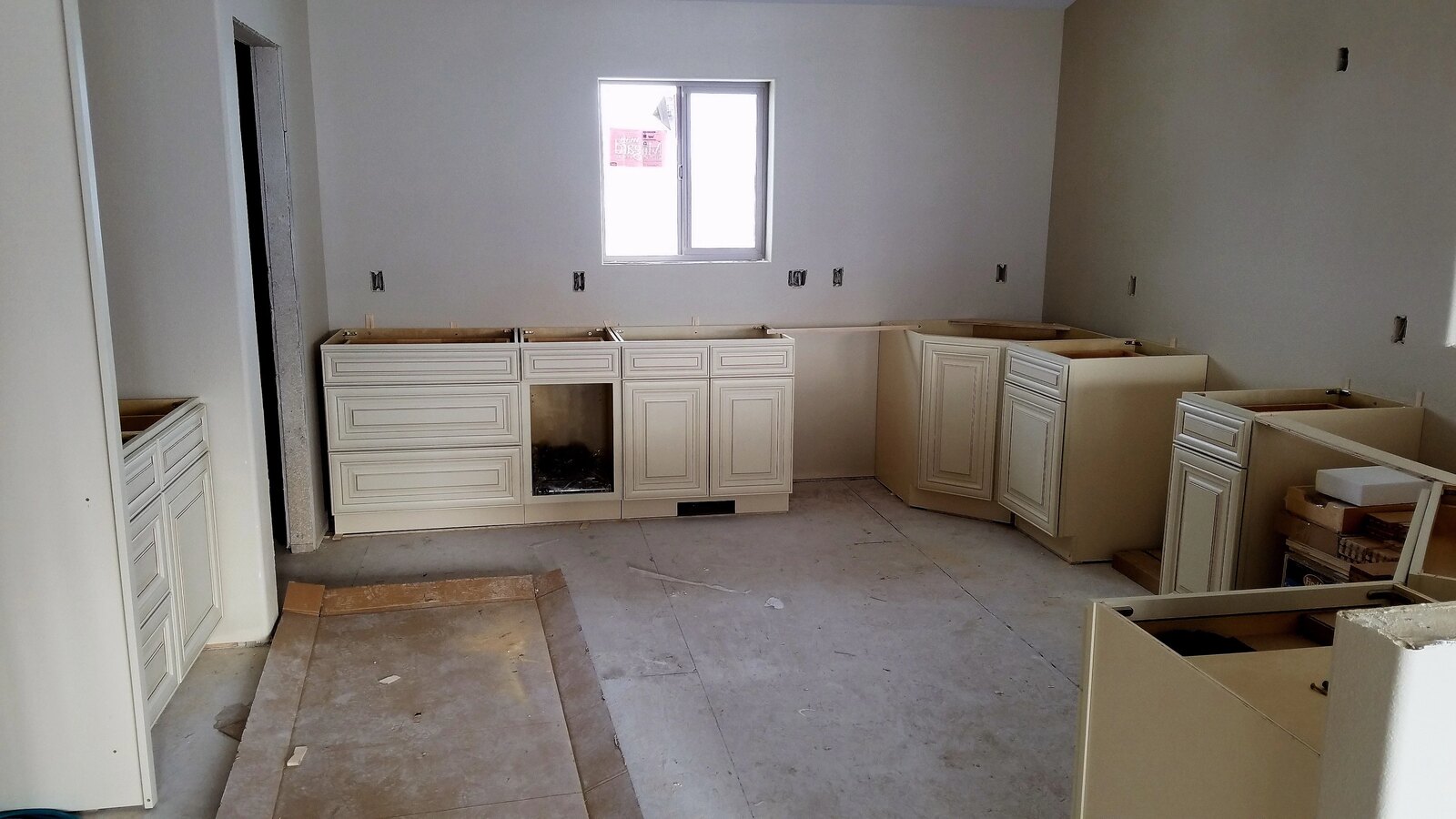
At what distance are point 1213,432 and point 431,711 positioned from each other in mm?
2874

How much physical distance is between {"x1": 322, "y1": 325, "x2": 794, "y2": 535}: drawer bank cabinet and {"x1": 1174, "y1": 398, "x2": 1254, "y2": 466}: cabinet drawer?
1.92 m

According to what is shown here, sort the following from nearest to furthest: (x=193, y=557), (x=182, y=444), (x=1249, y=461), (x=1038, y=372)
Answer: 1. (x=182, y=444)
2. (x=193, y=557)
3. (x=1249, y=461)
4. (x=1038, y=372)

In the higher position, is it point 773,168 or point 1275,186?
point 773,168

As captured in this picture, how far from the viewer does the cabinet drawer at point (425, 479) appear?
15.4 feet

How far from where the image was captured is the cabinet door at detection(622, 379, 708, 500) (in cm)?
495

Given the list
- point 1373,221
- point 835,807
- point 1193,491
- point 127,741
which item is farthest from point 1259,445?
point 127,741

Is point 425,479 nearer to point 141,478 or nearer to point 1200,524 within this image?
point 141,478

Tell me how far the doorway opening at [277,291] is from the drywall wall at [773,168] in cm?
52

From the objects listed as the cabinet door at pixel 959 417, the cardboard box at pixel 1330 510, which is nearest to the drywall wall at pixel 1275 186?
the cardboard box at pixel 1330 510

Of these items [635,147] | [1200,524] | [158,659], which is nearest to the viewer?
[158,659]

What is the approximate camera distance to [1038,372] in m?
4.55

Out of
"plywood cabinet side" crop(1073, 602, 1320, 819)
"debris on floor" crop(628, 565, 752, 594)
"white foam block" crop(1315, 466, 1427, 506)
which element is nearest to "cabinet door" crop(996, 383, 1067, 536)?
"white foam block" crop(1315, 466, 1427, 506)

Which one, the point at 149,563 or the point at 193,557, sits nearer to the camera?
the point at 149,563

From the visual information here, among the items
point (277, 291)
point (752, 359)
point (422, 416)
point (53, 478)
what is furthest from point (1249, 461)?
point (277, 291)
